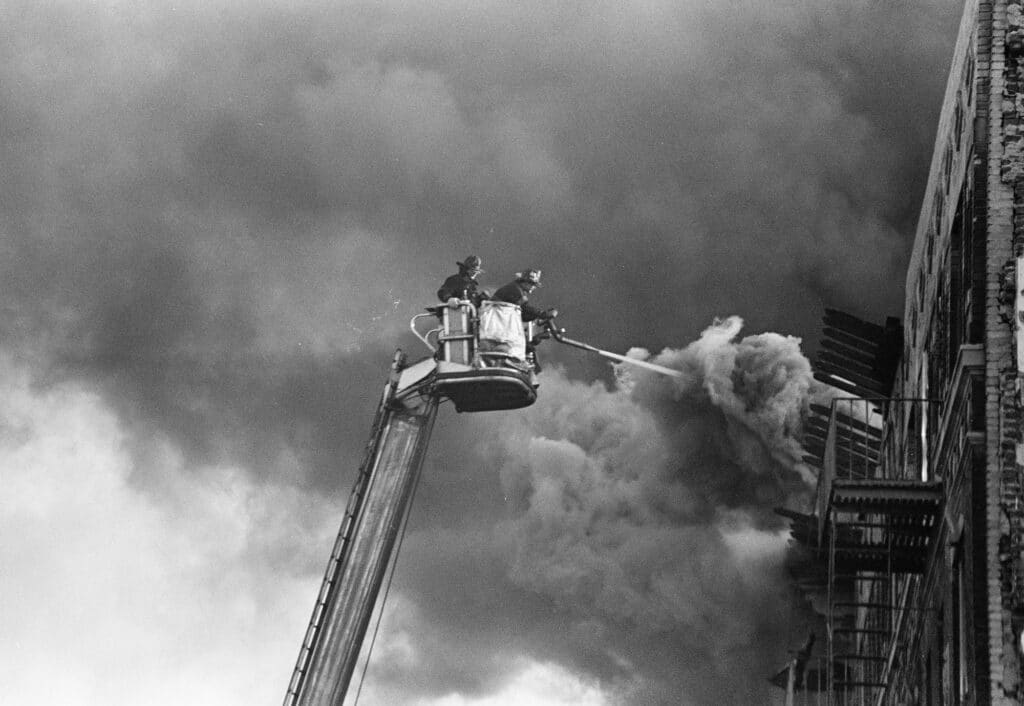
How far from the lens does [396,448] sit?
3488cm

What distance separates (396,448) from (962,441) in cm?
1672

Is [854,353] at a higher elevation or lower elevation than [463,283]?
lower

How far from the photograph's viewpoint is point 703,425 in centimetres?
4006

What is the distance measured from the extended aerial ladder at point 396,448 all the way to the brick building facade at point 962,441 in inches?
305

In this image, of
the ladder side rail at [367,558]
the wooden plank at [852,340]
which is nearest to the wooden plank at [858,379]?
the wooden plank at [852,340]

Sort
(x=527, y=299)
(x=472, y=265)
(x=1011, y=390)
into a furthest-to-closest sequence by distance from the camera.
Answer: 1. (x=527, y=299)
2. (x=472, y=265)
3. (x=1011, y=390)

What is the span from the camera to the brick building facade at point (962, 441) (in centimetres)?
1833

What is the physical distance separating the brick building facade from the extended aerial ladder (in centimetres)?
775

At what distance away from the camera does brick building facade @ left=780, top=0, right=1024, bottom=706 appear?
18.3 m

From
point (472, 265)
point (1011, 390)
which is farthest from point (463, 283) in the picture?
point (1011, 390)

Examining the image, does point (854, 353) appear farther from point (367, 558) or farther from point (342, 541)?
point (342, 541)

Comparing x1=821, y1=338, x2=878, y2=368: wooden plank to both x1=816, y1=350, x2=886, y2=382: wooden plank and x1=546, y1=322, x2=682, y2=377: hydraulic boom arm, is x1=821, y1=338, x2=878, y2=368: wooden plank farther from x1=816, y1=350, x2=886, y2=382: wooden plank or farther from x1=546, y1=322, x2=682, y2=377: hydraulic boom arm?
x1=546, y1=322, x2=682, y2=377: hydraulic boom arm

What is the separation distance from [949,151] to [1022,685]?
7.99 m

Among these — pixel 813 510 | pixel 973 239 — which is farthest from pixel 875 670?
pixel 973 239
